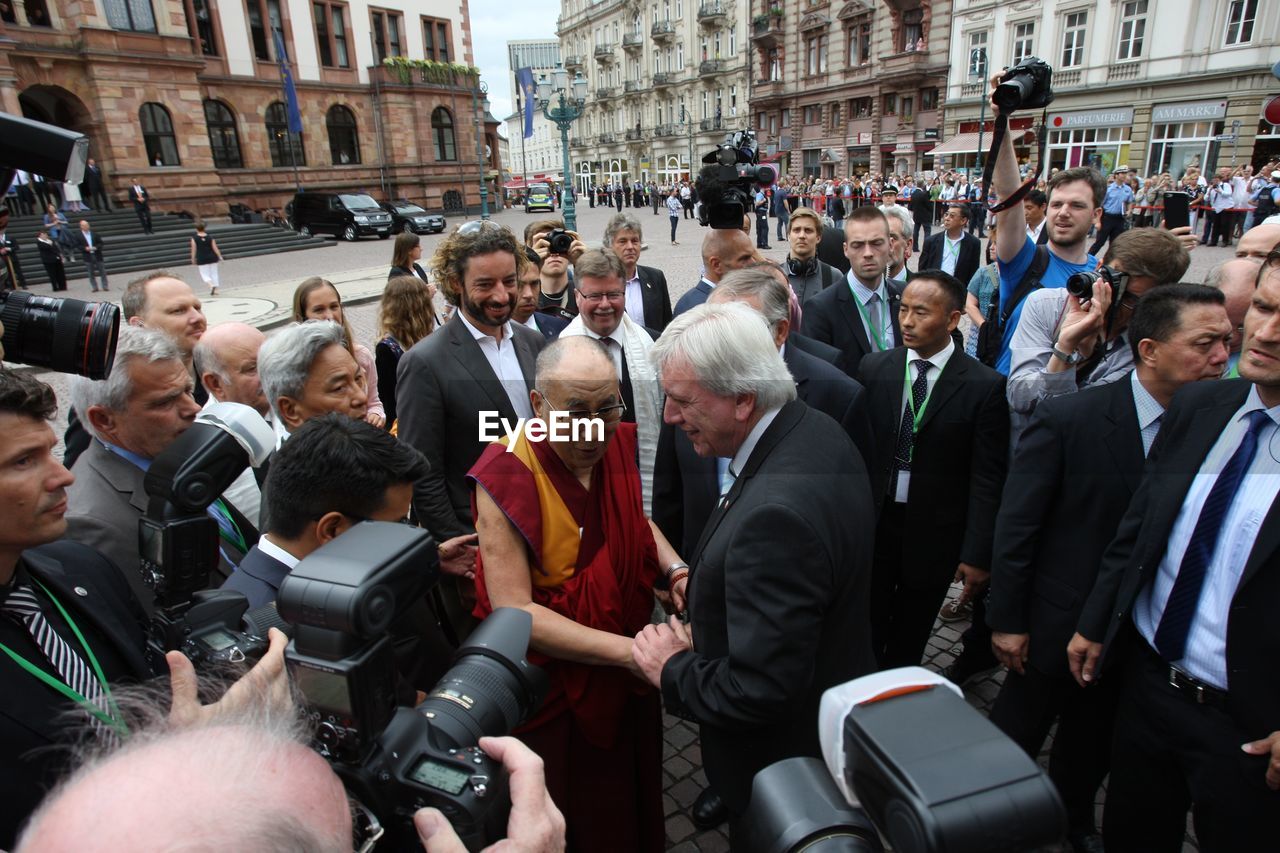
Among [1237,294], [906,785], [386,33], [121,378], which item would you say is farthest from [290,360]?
[386,33]

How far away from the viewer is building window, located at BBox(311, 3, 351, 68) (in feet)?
99.5

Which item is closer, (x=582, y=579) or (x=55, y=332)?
(x=55, y=332)

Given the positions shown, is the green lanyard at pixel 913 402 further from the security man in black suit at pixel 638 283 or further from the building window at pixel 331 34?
the building window at pixel 331 34

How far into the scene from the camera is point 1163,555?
78.2 inches

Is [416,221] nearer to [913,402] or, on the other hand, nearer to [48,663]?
[913,402]

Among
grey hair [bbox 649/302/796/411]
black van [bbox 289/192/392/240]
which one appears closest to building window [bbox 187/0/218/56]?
black van [bbox 289/192/392/240]

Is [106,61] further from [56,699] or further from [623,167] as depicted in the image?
[623,167]

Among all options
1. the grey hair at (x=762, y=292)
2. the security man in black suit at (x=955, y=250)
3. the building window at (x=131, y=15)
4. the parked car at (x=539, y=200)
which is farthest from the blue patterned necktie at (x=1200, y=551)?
the parked car at (x=539, y=200)

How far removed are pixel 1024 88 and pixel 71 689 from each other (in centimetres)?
389

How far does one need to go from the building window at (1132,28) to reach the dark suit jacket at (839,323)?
28756 mm

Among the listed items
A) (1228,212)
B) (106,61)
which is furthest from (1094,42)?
(106,61)

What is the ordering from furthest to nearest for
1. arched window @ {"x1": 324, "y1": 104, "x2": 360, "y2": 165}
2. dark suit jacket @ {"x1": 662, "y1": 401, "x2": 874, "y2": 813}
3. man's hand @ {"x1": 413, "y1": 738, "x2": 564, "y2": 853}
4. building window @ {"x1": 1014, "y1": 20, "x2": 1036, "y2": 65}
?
→ arched window @ {"x1": 324, "y1": 104, "x2": 360, "y2": 165} → building window @ {"x1": 1014, "y1": 20, "x2": 1036, "y2": 65} → dark suit jacket @ {"x1": 662, "y1": 401, "x2": 874, "y2": 813} → man's hand @ {"x1": 413, "y1": 738, "x2": 564, "y2": 853}

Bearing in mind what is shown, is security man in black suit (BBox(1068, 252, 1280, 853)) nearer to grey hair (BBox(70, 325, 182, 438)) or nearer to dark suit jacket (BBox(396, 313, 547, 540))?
dark suit jacket (BBox(396, 313, 547, 540))

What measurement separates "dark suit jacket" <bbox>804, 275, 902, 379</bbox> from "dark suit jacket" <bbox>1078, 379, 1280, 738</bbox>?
1.90 m
